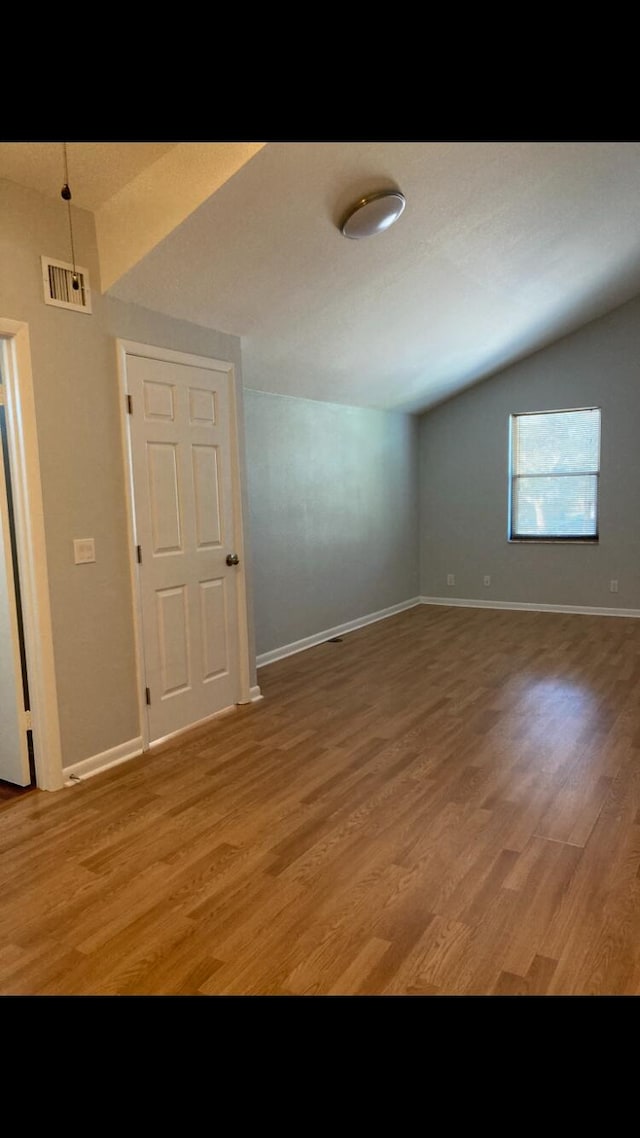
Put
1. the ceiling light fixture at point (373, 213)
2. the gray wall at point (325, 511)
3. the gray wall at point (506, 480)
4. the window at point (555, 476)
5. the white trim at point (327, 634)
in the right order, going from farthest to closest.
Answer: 1. the window at point (555, 476)
2. the gray wall at point (506, 480)
3. the white trim at point (327, 634)
4. the gray wall at point (325, 511)
5. the ceiling light fixture at point (373, 213)

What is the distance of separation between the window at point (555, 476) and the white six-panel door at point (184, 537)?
4.12 m

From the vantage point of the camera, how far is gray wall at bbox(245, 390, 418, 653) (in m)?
4.96

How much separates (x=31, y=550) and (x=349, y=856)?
1858 millimetres

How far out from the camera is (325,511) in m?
5.71

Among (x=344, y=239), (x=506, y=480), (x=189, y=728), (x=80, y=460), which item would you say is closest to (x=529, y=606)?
(x=506, y=480)

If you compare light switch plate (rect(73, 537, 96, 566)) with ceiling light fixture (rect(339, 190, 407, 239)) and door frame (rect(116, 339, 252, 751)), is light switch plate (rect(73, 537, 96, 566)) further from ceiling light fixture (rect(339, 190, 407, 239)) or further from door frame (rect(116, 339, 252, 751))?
ceiling light fixture (rect(339, 190, 407, 239))

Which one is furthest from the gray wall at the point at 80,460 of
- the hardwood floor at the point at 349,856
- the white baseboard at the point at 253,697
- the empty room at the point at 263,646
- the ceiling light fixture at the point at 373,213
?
the ceiling light fixture at the point at 373,213

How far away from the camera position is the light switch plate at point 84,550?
3002 millimetres

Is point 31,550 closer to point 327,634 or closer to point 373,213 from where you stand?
point 373,213

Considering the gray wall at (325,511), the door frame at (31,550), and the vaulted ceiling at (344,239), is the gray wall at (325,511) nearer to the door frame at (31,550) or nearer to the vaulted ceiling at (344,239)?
the vaulted ceiling at (344,239)

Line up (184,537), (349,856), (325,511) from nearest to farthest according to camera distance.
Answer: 1. (349,856)
2. (184,537)
3. (325,511)
